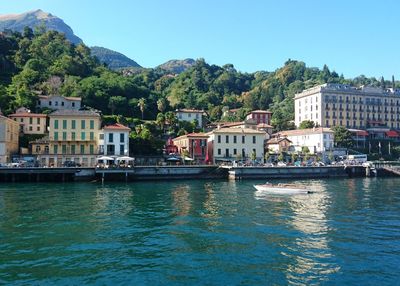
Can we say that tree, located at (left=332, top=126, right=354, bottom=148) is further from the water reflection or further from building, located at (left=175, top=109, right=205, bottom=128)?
the water reflection

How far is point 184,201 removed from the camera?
124 feet

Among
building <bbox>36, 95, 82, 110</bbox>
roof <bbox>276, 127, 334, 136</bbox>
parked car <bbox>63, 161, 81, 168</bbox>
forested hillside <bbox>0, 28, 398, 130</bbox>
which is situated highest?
forested hillside <bbox>0, 28, 398, 130</bbox>

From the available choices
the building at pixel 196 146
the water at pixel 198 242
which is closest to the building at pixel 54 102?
the building at pixel 196 146

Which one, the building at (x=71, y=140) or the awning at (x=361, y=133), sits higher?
the awning at (x=361, y=133)

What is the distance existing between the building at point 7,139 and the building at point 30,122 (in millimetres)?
6126

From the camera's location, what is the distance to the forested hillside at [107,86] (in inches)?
4141

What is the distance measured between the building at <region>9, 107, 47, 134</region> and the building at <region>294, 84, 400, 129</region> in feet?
262

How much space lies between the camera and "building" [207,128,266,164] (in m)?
78.0

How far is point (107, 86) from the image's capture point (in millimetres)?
112875

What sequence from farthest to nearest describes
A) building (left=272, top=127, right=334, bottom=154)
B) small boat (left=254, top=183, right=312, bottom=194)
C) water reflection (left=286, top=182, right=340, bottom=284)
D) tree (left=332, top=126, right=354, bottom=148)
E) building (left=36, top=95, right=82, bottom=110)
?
tree (left=332, top=126, right=354, bottom=148) → building (left=272, top=127, right=334, bottom=154) → building (left=36, top=95, right=82, bottom=110) → small boat (left=254, top=183, right=312, bottom=194) → water reflection (left=286, top=182, right=340, bottom=284)

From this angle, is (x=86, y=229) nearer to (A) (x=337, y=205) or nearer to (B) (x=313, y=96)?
(A) (x=337, y=205)

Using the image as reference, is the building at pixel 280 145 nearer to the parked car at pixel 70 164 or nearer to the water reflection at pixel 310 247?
the parked car at pixel 70 164

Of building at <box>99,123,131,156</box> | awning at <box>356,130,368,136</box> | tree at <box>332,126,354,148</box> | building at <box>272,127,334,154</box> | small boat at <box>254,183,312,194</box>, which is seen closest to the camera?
small boat at <box>254,183,312,194</box>

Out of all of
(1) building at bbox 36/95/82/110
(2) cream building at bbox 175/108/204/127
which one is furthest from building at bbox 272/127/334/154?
(1) building at bbox 36/95/82/110
